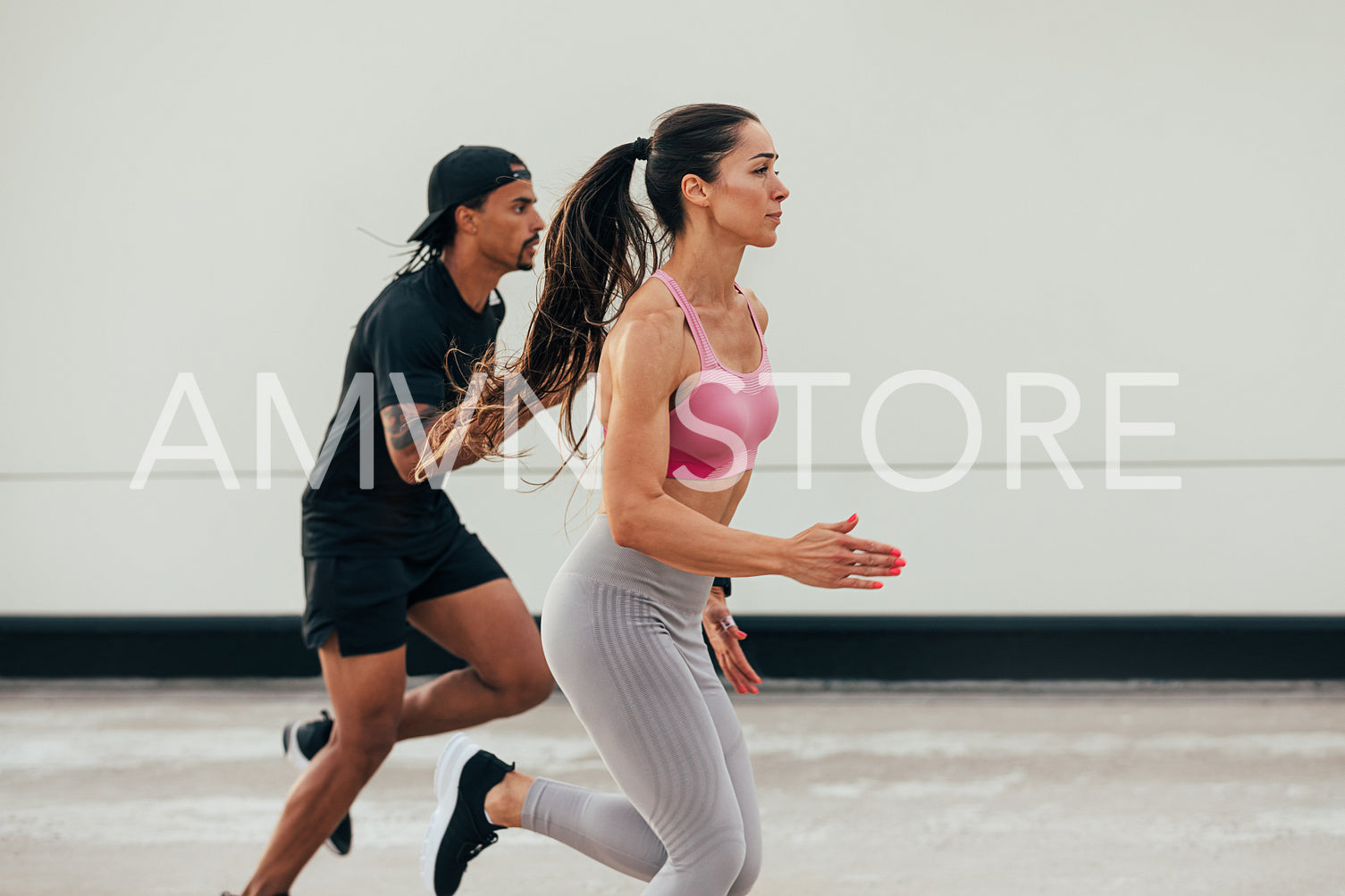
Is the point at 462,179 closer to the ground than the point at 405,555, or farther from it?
farther from it

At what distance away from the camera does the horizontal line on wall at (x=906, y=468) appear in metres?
4.34

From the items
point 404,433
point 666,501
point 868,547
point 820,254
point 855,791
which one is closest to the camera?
point 868,547

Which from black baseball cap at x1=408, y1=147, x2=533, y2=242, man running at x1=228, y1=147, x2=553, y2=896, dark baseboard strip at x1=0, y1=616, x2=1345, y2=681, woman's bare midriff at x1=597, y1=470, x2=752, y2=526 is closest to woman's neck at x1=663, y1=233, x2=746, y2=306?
woman's bare midriff at x1=597, y1=470, x2=752, y2=526

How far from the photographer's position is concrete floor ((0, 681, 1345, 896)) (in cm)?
277

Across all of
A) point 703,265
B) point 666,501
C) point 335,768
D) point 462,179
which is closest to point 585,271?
point 703,265

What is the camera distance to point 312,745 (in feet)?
8.29

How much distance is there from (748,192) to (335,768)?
142cm

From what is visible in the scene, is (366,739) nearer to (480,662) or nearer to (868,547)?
(480,662)

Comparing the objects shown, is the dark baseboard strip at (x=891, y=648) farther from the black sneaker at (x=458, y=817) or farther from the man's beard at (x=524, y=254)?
the black sneaker at (x=458, y=817)

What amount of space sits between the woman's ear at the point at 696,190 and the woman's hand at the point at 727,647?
0.66 m

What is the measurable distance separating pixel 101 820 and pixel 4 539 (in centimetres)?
198

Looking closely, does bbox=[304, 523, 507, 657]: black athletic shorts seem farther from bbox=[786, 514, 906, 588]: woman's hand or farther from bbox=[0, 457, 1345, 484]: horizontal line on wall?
bbox=[0, 457, 1345, 484]: horizontal line on wall

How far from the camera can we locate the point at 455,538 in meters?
2.54

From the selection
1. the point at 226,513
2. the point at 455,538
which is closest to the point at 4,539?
the point at 226,513
